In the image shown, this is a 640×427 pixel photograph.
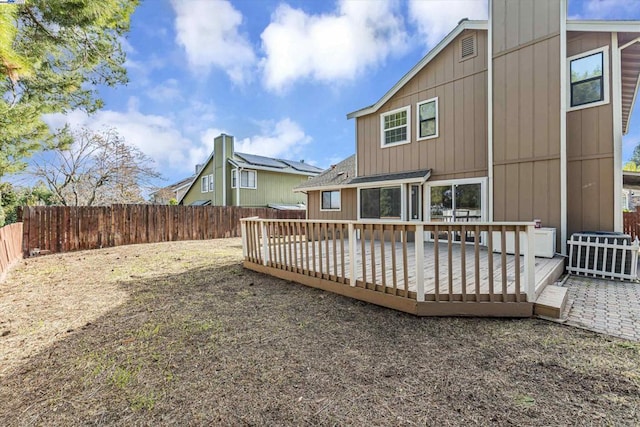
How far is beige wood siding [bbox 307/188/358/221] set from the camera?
1096 centimetres

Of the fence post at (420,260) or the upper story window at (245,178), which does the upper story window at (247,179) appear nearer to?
the upper story window at (245,178)

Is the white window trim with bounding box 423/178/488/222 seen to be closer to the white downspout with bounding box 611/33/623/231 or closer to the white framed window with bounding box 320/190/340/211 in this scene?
the white downspout with bounding box 611/33/623/231

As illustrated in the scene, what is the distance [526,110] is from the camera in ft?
23.0

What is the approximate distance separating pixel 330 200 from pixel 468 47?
22.3 feet

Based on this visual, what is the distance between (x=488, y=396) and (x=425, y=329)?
3.86 ft

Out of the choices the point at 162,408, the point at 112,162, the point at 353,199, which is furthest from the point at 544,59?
the point at 112,162

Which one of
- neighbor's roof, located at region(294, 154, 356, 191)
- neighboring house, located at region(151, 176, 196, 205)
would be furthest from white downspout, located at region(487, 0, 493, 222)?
neighboring house, located at region(151, 176, 196, 205)

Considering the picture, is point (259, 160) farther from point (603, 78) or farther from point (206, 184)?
point (603, 78)

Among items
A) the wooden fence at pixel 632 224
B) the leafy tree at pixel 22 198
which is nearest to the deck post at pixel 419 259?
the wooden fence at pixel 632 224

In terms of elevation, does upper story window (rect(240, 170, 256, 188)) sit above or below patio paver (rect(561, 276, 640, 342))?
above

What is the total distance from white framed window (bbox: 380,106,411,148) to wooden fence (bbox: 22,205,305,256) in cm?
874

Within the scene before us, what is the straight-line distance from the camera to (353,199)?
1098 cm

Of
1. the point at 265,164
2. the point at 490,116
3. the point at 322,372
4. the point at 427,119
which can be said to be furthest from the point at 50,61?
the point at 265,164

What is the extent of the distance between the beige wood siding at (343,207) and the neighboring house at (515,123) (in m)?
0.88
